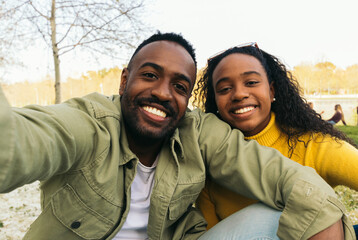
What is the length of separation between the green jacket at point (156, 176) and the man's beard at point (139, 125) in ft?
0.25

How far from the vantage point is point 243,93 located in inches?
79.8

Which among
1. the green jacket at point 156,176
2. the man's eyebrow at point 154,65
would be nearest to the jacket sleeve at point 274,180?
the green jacket at point 156,176

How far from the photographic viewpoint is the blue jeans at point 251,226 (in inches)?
55.4

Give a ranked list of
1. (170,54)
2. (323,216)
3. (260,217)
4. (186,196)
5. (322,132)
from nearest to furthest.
Result: (323,216), (260,217), (186,196), (170,54), (322,132)

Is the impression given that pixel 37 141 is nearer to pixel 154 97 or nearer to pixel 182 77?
pixel 154 97

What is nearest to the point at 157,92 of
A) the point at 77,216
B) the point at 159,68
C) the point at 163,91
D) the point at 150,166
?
the point at 163,91

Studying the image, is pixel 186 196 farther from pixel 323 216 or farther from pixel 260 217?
pixel 323 216

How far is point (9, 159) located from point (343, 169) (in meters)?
1.89

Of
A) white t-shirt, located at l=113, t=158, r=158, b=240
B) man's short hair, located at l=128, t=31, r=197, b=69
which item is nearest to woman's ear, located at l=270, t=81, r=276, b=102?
man's short hair, located at l=128, t=31, r=197, b=69

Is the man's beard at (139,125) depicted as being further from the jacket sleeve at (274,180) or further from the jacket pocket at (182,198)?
the jacket pocket at (182,198)

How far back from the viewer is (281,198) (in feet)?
Result: 4.95

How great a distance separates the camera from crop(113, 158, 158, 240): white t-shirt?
1722mm

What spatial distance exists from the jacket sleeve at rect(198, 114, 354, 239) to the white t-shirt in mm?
440

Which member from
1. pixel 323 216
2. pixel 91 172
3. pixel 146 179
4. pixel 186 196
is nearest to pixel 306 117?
pixel 323 216
